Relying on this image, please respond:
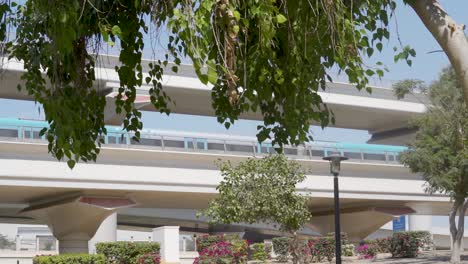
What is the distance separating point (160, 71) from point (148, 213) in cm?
6163

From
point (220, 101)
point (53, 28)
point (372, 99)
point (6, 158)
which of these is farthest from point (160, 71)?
point (372, 99)

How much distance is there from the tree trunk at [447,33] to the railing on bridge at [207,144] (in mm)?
26644

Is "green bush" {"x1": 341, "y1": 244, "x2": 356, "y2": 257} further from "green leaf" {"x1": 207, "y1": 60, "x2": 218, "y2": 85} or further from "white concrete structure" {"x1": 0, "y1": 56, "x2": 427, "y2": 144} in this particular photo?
"green leaf" {"x1": 207, "y1": 60, "x2": 218, "y2": 85}

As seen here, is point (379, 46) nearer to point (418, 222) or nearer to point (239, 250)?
point (239, 250)

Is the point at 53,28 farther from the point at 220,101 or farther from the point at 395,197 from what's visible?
the point at 395,197

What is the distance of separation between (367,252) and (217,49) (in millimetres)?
33105

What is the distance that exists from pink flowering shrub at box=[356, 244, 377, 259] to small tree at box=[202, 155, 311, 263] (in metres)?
9.68

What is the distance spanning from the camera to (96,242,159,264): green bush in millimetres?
31656

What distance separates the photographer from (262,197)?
88.9 feet

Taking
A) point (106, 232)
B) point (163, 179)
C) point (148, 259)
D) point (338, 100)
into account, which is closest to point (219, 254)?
point (148, 259)

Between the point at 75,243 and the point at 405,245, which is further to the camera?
the point at 75,243

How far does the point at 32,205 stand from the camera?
41.2 meters

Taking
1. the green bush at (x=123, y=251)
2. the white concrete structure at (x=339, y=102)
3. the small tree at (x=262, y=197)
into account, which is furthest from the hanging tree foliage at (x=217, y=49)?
the white concrete structure at (x=339, y=102)

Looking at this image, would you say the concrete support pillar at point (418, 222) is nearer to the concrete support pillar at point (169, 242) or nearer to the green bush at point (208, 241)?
the concrete support pillar at point (169, 242)
